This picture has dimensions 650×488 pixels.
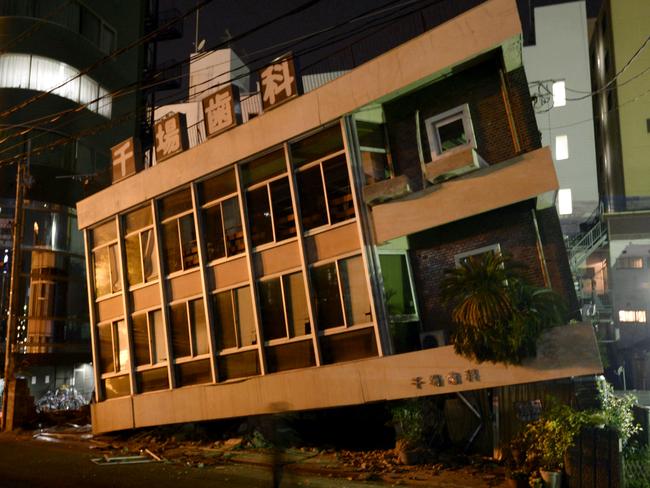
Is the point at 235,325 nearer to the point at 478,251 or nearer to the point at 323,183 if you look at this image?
the point at 323,183

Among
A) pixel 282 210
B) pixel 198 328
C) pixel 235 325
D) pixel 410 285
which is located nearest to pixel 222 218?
pixel 282 210

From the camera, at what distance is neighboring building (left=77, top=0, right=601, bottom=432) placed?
13742 millimetres

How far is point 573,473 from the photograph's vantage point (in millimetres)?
10242

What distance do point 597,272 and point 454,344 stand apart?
988 inches

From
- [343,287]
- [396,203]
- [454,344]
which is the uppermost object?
[396,203]

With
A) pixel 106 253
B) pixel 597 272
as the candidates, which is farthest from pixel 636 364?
pixel 106 253

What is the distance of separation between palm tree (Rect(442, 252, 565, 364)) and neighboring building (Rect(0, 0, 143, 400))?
2427 cm

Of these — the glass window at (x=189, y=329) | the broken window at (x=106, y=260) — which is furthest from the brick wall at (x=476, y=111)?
the broken window at (x=106, y=260)

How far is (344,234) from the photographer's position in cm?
1560

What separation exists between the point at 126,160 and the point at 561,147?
27.2 m

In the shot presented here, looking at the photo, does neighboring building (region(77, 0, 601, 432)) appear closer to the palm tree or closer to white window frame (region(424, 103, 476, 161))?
white window frame (region(424, 103, 476, 161))

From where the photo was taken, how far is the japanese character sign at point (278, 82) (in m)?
16.8

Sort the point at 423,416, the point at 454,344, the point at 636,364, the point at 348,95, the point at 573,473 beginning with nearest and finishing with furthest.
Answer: the point at 573,473 → the point at 454,344 → the point at 423,416 → the point at 348,95 → the point at 636,364

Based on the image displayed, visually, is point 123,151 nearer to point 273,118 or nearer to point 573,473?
point 273,118
